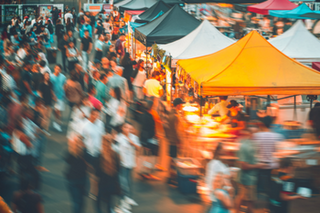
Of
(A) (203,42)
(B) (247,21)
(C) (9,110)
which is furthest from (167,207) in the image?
(B) (247,21)

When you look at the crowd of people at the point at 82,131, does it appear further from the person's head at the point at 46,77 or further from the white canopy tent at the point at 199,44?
the white canopy tent at the point at 199,44

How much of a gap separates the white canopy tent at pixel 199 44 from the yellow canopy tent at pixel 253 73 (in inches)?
78.8

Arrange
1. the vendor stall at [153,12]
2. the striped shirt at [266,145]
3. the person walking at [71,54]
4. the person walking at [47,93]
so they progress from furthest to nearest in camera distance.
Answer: the vendor stall at [153,12], the person walking at [71,54], the person walking at [47,93], the striped shirt at [266,145]

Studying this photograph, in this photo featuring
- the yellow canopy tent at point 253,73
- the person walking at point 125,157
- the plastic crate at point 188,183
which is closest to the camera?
the person walking at point 125,157

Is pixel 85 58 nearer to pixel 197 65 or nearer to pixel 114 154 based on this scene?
pixel 197 65

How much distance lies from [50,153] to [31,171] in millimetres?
2388

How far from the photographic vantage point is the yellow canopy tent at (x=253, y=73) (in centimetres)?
694

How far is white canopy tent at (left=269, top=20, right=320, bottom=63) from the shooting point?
989cm

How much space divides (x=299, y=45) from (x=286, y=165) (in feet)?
19.0

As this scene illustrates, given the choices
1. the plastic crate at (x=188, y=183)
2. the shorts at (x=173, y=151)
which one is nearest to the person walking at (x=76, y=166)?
the plastic crate at (x=188, y=183)

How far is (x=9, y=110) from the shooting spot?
20.4 ft

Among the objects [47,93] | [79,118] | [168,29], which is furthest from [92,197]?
[168,29]

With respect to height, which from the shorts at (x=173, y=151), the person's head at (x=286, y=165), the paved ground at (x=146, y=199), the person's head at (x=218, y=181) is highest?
the person's head at (x=218, y=181)

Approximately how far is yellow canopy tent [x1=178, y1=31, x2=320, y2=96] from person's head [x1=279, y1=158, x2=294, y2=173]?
1.60 metres
